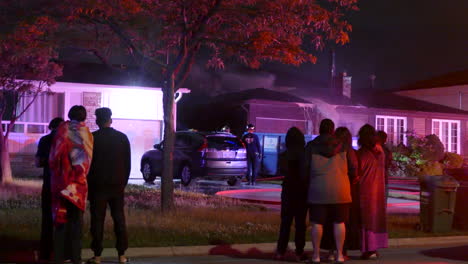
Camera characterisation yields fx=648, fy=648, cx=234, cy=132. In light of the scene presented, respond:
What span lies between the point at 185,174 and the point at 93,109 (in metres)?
→ 4.72

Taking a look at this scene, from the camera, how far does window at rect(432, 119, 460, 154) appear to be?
120 feet

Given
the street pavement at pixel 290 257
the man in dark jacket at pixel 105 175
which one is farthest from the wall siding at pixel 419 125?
the man in dark jacket at pixel 105 175

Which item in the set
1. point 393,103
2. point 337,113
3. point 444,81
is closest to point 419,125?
point 393,103

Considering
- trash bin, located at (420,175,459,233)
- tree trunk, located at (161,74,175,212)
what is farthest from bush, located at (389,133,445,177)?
tree trunk, located at (161,74,175,212)

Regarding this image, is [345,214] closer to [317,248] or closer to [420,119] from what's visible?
[317,248]

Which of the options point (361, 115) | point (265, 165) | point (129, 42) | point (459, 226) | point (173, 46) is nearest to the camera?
point (459, 226)

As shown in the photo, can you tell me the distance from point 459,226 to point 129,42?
7357 mm

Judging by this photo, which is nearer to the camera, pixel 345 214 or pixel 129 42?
pixel 345 214

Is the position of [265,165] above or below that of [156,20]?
below

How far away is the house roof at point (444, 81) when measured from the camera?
4938cm

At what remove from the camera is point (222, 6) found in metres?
12.9

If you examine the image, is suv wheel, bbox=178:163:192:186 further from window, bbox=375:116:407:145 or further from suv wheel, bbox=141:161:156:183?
window, bbox=375:116:407:145

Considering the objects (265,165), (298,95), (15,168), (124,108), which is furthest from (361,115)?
(15,168)

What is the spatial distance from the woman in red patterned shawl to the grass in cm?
206
